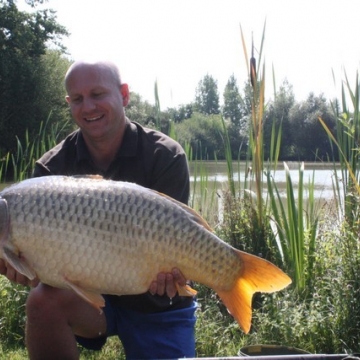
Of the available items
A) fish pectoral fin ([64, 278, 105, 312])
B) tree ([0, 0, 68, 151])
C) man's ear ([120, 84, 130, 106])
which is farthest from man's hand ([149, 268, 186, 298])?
tree ([0, 0, 68, 151])

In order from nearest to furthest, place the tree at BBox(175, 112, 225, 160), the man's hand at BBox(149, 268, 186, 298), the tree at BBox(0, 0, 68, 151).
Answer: the man's hand at BBox(149, 268, 186, 298) → the tree at BBox(175, 112, 225, 160) → the tree at BBox(0, 0, 68, 151)

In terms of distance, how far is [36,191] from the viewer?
1698mm

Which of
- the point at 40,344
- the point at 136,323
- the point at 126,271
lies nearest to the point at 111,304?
the point at 136,323

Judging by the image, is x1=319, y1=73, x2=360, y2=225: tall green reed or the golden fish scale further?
x1=319, y1=73, x2=360, y2=225: tall green reed

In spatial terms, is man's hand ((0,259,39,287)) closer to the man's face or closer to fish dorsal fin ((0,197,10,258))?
fish dorsal fin ((0,197,10,258))

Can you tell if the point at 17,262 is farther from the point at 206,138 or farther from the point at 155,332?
the point at 206,138

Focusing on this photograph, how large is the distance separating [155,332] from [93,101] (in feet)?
2.84

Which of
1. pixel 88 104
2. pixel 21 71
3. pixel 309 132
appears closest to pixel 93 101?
pixel 88 104

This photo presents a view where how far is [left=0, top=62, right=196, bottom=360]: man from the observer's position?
6.57ft

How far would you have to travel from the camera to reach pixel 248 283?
1753 mm

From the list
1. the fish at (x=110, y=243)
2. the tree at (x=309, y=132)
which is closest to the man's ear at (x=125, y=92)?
the fish at (x=110, y=243)

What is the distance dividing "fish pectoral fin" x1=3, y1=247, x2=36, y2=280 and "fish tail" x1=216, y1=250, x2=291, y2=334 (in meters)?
0.55

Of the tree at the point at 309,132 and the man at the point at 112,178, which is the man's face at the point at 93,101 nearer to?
the man at the point at 112,178

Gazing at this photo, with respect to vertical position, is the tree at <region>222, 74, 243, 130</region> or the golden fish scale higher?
the tree at <region>222, 74, 243, 130</region>
